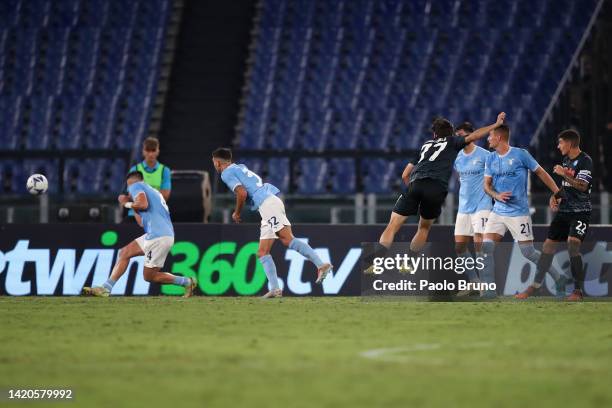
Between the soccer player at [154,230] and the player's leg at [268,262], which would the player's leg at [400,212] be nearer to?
the player's leg at [268,262]

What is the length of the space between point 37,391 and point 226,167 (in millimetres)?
8294

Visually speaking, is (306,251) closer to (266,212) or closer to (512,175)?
(266,212)

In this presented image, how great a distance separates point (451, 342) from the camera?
8.54m

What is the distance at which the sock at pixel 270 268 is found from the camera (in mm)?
14280

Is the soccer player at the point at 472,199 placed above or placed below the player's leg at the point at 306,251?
above

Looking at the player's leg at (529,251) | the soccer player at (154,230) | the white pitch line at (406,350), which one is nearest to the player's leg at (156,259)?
the soccer player at (154,230)

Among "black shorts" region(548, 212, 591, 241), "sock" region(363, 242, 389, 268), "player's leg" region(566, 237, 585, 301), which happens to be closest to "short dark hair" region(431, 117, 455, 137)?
"sock" region(363, 242, 389, 268)

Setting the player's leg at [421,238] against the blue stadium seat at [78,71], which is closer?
the player's leg at [421,238]

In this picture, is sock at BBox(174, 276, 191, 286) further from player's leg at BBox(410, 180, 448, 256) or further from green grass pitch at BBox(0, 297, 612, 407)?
player's leg at BBox(410, 180, 448, 256)

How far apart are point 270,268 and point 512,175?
3033 millimetres

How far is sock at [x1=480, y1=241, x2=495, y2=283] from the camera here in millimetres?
13602

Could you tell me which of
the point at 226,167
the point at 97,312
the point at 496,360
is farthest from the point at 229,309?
the point at 496,360

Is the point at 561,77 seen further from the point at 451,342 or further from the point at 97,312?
the point at 451,342

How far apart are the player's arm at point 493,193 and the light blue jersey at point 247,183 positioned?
2552 mm
